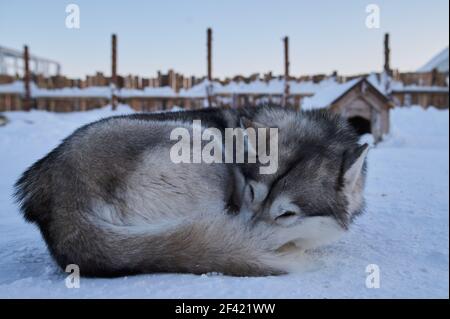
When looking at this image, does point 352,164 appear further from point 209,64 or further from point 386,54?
point 386,54

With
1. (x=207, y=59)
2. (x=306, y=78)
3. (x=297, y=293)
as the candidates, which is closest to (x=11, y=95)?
(x=207, y=59)

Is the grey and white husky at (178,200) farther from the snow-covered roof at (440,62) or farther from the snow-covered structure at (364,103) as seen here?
the snow-covered roof at (440,62)

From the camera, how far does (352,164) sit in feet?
8.85

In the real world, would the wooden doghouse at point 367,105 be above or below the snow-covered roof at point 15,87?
below

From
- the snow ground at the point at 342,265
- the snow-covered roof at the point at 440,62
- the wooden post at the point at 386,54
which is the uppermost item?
the snow-covered roof at the point at 440,62

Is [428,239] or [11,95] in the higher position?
[11,95]

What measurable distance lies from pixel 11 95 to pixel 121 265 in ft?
47.5

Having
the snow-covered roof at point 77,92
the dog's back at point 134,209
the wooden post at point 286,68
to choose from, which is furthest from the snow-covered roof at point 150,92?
the dog's back at point 134,209

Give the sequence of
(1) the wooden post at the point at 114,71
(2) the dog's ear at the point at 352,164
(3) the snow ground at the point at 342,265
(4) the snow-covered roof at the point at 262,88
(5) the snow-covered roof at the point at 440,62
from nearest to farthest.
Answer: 1. (3) the snow ground at the point at 342,265
2. (2) the dog's ear at the point at 352,164
3. (1) the wooden post at the point at 114,71
4. (4) the snow-covered roof at the point at 262,88
5. (5) the snow-covered roof at the point at 440,62

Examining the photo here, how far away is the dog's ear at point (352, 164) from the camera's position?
265 cm

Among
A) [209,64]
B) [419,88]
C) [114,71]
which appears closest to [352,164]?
[209,64]

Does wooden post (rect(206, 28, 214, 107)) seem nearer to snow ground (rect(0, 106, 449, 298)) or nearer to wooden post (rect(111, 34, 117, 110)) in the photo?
wooden post (rect(111, 34, 117, 110))
